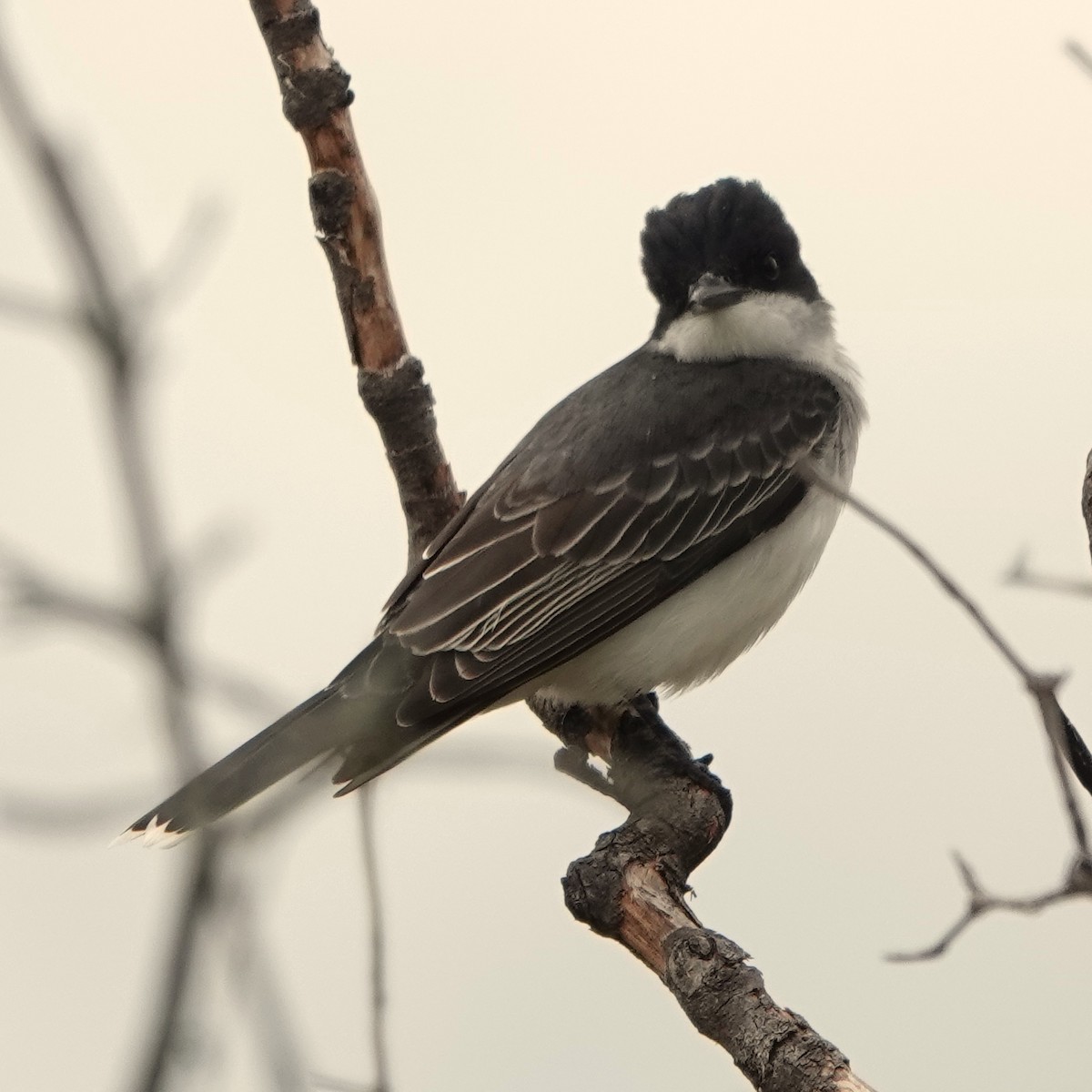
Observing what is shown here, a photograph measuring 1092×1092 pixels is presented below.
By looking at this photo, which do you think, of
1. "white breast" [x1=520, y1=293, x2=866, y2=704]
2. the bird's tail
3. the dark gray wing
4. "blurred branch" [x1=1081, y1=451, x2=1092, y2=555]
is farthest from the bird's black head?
"blurred branch" [x1=1081, y1=451, x2=1092, y2=555]

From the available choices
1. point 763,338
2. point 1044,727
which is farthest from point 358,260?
point 1044,727

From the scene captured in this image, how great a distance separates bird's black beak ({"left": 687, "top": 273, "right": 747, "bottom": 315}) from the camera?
561 centimetres

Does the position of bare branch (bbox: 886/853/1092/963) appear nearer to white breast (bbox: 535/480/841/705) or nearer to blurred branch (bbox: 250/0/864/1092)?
blurred branch (bbox: 250/0/864/1092)

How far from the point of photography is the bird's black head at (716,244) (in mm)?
5750

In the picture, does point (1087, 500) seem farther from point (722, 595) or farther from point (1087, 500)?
point (722, 595)

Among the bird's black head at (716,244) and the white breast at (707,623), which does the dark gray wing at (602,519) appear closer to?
the white breast at (707,623)

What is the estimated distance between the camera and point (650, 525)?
17.5 feet

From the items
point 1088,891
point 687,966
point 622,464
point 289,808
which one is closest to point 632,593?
point 622,464

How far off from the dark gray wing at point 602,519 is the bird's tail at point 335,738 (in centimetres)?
9

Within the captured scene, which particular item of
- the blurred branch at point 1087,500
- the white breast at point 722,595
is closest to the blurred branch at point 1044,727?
the blurred branch at point 1087,500

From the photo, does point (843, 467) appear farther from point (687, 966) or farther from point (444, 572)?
point (687, 966)

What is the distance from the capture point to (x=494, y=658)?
4898 millimetres

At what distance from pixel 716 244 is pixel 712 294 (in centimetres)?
26

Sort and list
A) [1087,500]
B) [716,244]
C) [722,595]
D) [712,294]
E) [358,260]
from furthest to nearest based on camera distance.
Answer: [716,244]
[712,294]
[722,595]
[358,260]
[1087,500]
